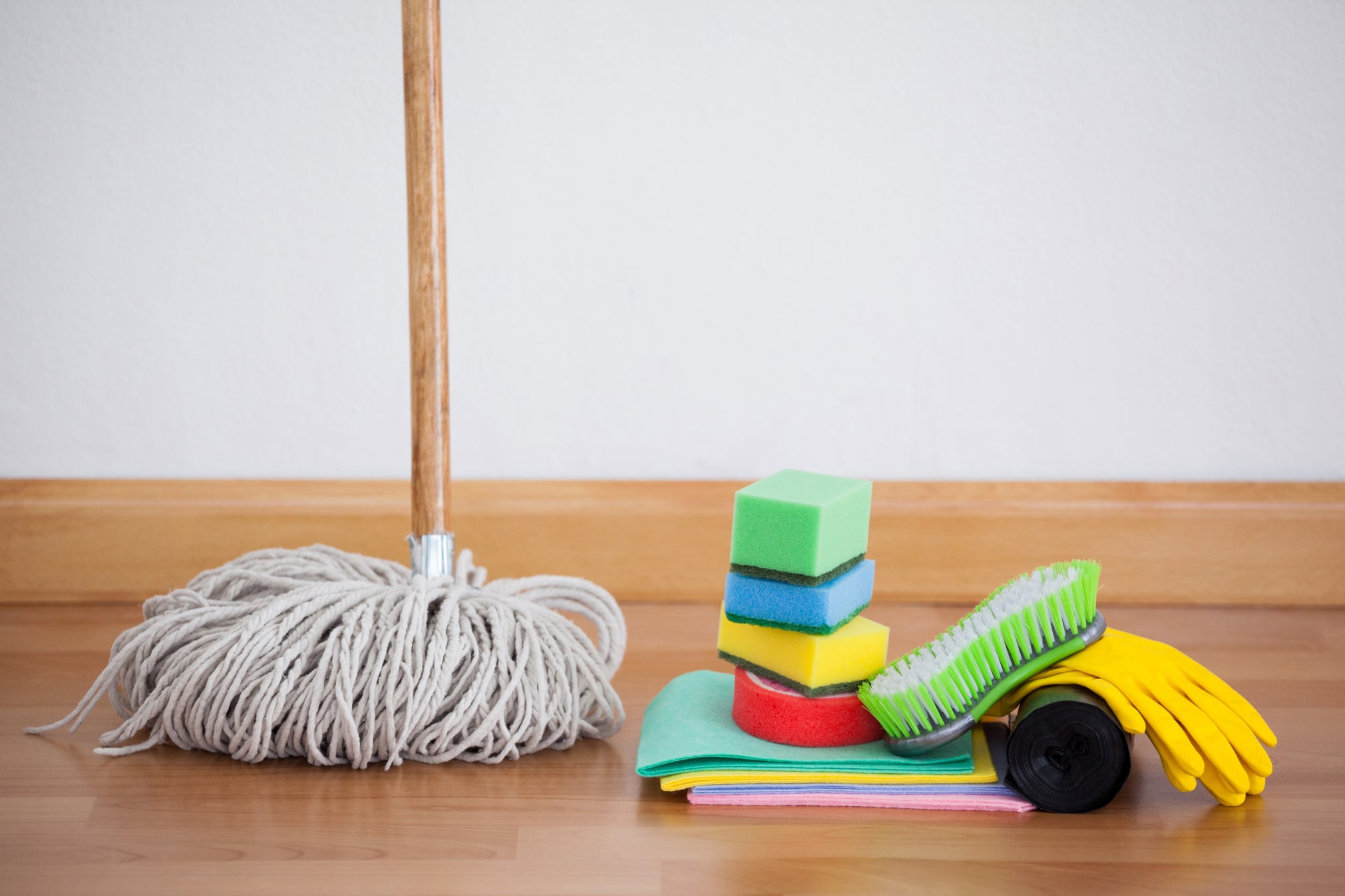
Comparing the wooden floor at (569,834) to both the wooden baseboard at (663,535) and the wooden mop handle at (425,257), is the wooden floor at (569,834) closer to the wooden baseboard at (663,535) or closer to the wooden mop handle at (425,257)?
the wooden mop handle at (425,257)

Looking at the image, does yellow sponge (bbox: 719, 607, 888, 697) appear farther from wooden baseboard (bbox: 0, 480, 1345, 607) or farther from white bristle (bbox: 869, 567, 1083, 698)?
wooden baseboard (bbox: 0, 480, 1345, 607)

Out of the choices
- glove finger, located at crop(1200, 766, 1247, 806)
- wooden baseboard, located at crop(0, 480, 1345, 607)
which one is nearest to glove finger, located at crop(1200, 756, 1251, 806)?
glove finger, located at crop(1200, 766, 1247, 806)

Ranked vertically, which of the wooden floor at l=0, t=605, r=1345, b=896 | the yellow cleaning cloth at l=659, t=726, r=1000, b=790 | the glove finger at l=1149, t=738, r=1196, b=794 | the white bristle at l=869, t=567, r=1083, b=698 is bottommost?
the wooden floor at l=0, t=605, r=1345, b=896

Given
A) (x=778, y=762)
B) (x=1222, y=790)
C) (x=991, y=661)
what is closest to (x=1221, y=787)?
(x=1222, y=790)

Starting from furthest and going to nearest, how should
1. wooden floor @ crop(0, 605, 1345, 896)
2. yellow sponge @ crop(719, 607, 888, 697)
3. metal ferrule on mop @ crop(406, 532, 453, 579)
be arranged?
metal ferrule on mop @ crop(406, 532, 453, 579)
yellow sponge @ crop(719, 607, 888, 697)
wooden floor @ crop(0, 605, 1345, 896)

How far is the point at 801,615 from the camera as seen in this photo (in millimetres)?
685

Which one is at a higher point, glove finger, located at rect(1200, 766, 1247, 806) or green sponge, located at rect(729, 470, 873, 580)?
green sponge, located at rect(729, 470, 873, 580)

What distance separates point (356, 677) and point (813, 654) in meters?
0.29

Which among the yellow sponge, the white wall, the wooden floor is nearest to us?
the wooden floor

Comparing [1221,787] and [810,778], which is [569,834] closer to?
[810,778]

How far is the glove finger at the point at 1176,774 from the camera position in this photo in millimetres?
646

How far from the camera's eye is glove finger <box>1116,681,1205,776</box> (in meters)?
0.64

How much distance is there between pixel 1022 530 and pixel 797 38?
0.54 m

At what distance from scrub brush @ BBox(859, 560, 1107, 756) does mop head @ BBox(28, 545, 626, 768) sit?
0.67 ft
